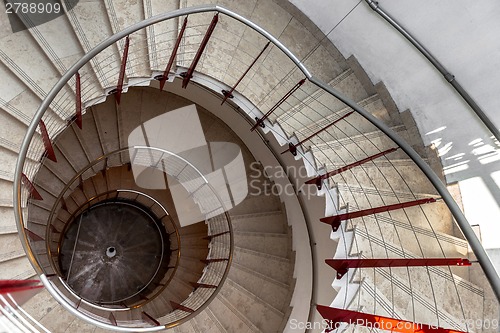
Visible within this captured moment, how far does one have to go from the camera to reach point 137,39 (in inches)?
215

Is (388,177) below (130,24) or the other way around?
below

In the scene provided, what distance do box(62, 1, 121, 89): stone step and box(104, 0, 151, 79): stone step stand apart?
10 cm

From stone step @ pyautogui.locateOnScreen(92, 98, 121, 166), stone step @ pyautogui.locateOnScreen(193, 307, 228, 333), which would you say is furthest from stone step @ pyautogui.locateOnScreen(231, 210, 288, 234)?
stone step @ pyautogui.locateOnScreen(92, 98, 121, 166)

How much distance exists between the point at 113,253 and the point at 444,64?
285 inches

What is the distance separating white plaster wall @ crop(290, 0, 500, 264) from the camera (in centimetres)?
524

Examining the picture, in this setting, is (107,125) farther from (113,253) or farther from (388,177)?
(388,177)

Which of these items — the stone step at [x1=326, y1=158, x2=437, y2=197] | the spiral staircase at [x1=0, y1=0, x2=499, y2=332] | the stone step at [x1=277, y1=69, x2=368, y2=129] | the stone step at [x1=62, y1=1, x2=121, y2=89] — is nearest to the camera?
the spiral staircase at [x1=0, y1=0, x2=499, y2=332]

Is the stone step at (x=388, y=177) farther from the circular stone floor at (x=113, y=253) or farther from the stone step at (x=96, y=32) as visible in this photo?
the circular stone floor at (x=113, y=253)

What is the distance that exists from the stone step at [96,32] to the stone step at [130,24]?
0.10 meters

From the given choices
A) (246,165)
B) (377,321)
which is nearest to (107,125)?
(246,165)

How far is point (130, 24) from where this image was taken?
539cm

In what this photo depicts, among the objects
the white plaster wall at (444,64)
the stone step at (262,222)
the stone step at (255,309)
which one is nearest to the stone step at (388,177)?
the white plaster wall at (444,64)

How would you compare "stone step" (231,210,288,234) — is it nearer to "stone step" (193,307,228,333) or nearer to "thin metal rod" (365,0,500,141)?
"stone step" (193,307,228,333)

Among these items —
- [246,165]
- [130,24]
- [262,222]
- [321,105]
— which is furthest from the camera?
[262,222]
